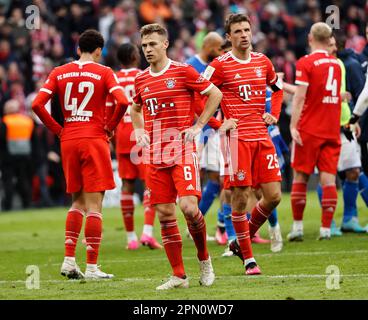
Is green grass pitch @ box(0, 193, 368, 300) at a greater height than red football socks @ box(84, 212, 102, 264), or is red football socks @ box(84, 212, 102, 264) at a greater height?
red football socks @ box(84, 212, 102, 264)

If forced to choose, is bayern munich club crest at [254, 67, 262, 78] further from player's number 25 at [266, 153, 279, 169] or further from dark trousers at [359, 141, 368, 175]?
dark trousers at [359, 141, 368, 175]

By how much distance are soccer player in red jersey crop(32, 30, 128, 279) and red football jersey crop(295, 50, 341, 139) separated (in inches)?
135

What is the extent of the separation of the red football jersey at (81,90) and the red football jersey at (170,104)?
1083mm

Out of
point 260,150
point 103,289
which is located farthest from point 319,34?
point 103,289

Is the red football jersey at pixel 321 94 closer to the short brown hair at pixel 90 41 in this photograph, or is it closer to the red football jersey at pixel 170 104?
the short brown hair at pixel 90 41

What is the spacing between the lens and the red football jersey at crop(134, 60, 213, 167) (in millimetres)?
10609

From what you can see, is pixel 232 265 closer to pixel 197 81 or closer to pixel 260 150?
pixel 260 150

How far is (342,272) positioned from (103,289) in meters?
2.39

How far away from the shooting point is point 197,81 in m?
10.6

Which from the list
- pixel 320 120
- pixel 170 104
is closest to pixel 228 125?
pixel 170 104

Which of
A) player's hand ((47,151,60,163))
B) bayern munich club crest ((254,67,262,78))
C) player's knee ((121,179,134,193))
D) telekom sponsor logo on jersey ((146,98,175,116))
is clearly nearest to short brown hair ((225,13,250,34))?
bayern munich club crest ((254,67,262,78))

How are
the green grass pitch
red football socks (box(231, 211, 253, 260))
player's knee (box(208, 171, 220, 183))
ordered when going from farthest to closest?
player's knee (box(208, 171, 220, 183)) → red football socks (box(231, 211, 253, 260)) → the green grass pitch

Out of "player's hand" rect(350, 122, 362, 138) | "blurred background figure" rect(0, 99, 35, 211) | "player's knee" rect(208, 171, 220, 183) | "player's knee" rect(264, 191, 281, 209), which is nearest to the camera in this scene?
"player's knee" rect(264, 191, 281, 209)

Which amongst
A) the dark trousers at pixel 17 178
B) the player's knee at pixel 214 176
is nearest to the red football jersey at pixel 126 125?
the player's knee at pixel 214 176
